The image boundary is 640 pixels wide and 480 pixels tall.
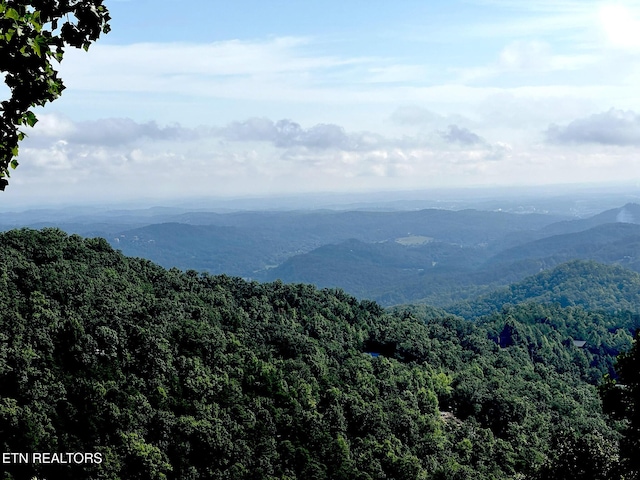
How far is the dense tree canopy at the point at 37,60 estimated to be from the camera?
23.0 ft

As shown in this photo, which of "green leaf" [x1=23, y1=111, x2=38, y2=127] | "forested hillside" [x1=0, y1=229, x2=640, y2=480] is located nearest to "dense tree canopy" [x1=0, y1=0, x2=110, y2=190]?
"green leaf" [x1=23, y1=111, x2=38, y2=127]

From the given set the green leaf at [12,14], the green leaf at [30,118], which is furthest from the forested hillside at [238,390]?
the green leaf at [12,14]

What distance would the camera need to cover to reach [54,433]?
3825cm

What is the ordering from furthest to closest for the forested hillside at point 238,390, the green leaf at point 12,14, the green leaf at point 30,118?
the forested hillside at point 238,390
the green leaf at point 30,118
the green leaf at point 12,14

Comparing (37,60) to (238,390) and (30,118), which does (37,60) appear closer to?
(30,118)

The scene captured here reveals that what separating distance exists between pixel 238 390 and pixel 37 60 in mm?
46637

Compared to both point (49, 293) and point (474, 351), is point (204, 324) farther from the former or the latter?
point (474, 351)

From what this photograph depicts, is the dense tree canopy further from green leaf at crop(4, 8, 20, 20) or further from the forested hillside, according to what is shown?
the forested hillside

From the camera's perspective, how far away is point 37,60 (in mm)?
7262

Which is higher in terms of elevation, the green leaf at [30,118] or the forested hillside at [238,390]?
the green leaf at [30,118]

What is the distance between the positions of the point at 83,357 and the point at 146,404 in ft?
21.5

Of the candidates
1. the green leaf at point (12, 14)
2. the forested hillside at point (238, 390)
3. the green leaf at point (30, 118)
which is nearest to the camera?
→ the green leaf at point (12, 14)

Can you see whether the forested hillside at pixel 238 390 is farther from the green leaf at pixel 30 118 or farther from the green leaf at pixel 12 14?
the green leaf at pixel 12 14

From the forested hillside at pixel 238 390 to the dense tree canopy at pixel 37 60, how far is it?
1700 centimetres
